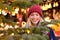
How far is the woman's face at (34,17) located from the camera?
2679 millimetres

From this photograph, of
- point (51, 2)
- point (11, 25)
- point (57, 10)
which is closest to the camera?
point (11, 25)

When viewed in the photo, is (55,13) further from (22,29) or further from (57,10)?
(22,29)

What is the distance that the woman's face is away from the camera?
8.79 ft

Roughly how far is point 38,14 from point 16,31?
2.66 ft

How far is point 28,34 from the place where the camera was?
1857 mm

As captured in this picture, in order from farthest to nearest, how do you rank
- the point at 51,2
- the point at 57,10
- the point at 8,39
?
1. the point at 57,10
2. the point at 51,2
3. the point at 8,39

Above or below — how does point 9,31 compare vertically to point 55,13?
above

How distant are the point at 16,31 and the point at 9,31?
64 mm

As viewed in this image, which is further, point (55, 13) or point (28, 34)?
point (55, 13)

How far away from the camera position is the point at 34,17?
8.77 ft

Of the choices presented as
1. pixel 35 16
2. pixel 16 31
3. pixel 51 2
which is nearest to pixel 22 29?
pixel 16 31

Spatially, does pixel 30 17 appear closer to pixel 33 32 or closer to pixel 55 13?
pixel 33 32

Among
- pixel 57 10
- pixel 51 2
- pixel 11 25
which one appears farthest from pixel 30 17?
pixel 57 10

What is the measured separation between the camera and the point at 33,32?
75.9 inches
